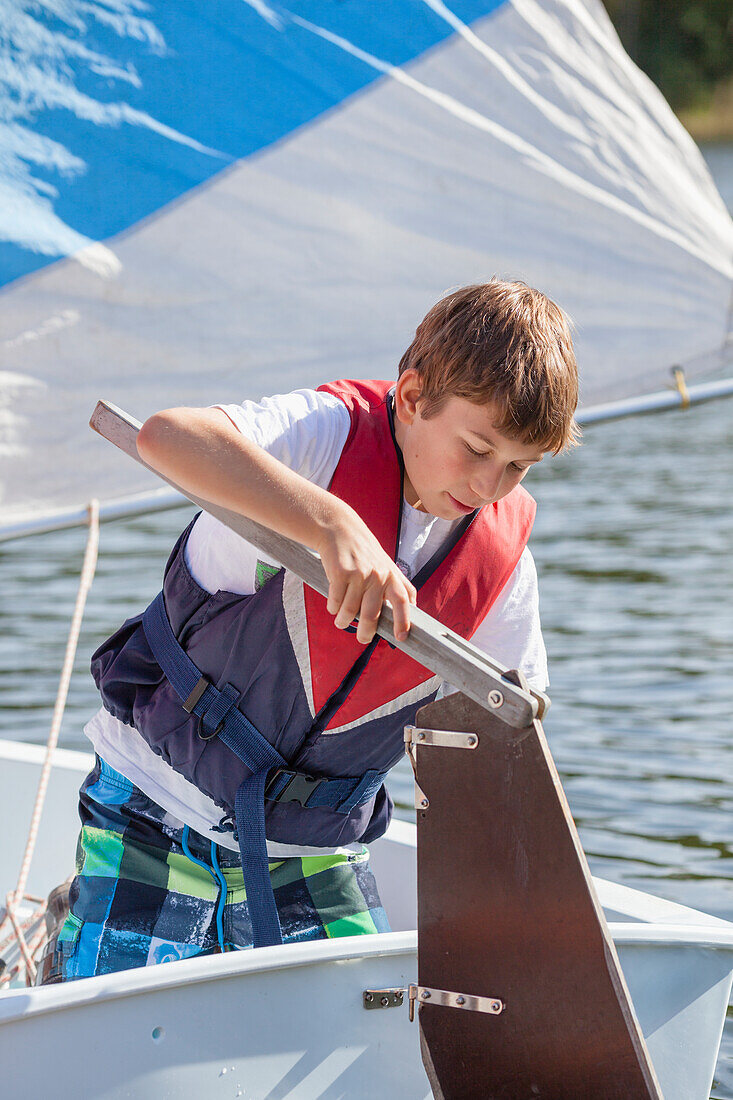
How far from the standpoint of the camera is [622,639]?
4.49 m

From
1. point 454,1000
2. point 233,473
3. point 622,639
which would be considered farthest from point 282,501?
point 622,639

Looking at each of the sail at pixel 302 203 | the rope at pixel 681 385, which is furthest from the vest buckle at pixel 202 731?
the rope at pixel 681 385

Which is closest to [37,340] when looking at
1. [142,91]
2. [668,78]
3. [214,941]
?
[142,91]

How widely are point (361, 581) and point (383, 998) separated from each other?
1.59ft

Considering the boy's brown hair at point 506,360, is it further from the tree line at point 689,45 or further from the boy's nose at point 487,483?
the tree line at point 689,45

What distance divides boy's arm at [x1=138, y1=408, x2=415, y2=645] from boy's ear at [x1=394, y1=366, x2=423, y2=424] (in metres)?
0.20

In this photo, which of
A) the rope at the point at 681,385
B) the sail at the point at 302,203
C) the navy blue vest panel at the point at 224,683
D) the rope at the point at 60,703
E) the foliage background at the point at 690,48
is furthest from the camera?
the foliage background at the point at 690,48

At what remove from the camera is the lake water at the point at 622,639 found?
10.2ft

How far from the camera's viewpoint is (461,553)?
1.41m

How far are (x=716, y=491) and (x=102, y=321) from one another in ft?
16.1

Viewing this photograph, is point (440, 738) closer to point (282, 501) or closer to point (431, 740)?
point (431, 740)

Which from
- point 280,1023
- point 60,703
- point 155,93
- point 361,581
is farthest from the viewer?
point 155,93

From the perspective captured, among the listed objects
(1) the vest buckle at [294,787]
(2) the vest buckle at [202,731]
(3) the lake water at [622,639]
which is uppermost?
(2) the vest buckle at [202,731]

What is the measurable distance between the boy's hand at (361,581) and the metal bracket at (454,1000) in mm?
333
